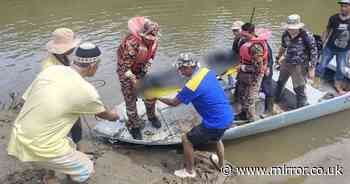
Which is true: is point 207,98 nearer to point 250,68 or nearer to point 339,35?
point 250,68

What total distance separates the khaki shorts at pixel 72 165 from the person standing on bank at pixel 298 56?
13.8 feet

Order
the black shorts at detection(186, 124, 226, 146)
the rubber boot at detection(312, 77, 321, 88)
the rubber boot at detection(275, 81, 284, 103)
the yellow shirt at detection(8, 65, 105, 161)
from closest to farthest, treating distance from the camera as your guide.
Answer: the yellow shirt at detection(8, 65, 105, 161), the black shorts at detection(186, 124, 226, 146), the rubber boot at detection(275, 81, 284, 103), the rubber boot at detection(312, 77, 321, 88)

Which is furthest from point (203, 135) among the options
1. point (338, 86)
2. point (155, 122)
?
point (338, 86)

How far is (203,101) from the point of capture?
576 centimetres

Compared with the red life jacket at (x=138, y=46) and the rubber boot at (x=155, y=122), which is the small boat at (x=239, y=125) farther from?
the red life jacket at (x=138, y=46)

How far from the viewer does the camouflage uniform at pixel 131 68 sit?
6371 mm

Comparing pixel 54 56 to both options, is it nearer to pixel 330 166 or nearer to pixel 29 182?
pixel 29 182

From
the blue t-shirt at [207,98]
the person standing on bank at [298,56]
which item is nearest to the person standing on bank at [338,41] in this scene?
the person standing on bank at [298,56]

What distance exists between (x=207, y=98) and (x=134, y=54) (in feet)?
4.42

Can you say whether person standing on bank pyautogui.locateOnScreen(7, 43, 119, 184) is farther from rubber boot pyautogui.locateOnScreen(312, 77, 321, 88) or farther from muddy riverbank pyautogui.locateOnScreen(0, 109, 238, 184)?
rubber boot pyautogui.locateOnScreen(312, 77, 321, 88)

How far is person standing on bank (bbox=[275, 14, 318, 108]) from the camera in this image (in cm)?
741

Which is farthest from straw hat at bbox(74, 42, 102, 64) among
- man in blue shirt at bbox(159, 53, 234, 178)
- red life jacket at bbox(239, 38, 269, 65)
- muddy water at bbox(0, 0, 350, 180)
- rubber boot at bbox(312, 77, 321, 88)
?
rubber boot at bbox(312, 77, 321, 88)

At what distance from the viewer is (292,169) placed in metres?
7.08

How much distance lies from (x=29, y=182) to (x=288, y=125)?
14.8ft
